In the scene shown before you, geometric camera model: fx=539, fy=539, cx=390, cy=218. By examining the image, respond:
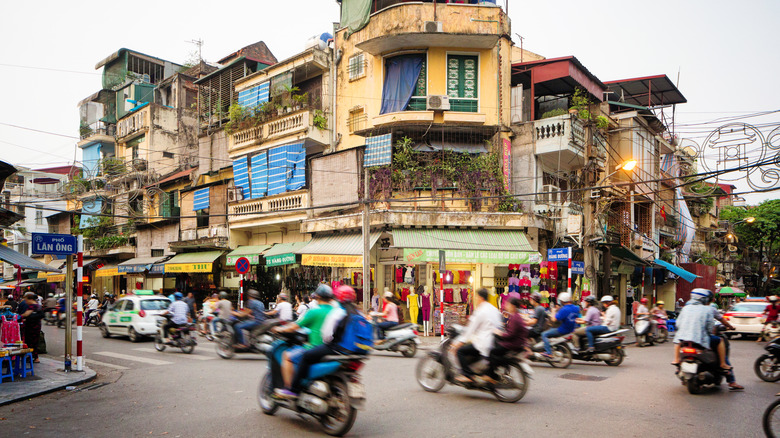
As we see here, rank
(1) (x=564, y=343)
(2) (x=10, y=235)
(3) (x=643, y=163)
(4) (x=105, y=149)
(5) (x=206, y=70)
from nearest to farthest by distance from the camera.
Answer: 1. (1) (x=564, y=343)
2. (3) (x=643, y=163)
3. (5) (x=206, y=70)
4. (4) (x=105, y=149)
5. (2) (x=10, y=235)

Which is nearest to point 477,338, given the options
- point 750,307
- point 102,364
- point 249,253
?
point 102,364

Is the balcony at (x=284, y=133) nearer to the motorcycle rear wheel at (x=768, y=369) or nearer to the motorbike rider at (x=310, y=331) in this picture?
the motorbike rider at (x=310, y=331)

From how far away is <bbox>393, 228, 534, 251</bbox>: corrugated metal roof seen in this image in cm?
1830

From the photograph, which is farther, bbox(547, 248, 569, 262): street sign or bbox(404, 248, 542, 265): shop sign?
bbox(547, 248, 569, 262): street sign

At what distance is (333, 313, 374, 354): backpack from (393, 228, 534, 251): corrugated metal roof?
11845mm

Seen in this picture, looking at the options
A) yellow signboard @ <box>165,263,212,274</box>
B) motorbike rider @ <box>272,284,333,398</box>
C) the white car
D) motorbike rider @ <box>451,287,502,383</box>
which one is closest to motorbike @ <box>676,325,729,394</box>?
motorbike rider @ <box>451,287,502,383</box>

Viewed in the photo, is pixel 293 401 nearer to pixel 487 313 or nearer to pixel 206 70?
pixel 487 313

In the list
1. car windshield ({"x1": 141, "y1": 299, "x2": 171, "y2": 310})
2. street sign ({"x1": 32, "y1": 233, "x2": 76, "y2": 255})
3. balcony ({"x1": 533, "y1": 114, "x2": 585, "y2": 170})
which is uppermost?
balcony ({"x1": 533, "y1": 114, "x2": 585, "y2": 170})

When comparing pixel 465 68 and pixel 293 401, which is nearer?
pixel 293 401

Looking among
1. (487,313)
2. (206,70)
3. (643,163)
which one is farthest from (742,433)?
(206,70)

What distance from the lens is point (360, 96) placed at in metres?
21.2

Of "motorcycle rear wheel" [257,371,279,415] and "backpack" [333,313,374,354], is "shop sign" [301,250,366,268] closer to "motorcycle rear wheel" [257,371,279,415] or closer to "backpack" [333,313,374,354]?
"motorcycle rear wheel" [257,371,279,415]

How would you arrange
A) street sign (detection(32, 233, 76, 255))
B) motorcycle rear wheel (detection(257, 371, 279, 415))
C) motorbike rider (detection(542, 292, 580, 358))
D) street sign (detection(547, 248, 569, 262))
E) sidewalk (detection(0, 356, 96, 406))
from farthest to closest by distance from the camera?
street sign (detection(547, 248, 569, 262)) → motorbike rider (detection(542, 292, 580, 358)) → street sign (detection(32, 233, 76, 255)) → sidewalk (detection(0, 356, 96, 406)) → motorcycle rear wheel (detection(257, 371, 279, 415))

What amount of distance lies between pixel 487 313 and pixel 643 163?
20750 mm
